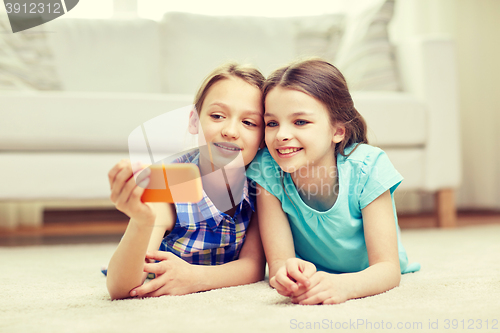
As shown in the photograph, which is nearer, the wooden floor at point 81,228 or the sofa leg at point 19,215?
the wooden floor at point 81,228

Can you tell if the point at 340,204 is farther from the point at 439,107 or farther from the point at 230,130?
the point at 439,107

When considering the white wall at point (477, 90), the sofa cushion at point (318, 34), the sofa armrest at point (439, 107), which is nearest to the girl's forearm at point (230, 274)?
the sofa armrest at point (439, 107)

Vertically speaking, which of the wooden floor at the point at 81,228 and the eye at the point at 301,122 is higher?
the eye at the point at 301,122

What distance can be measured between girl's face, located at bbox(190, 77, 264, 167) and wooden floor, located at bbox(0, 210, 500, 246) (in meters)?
0.86

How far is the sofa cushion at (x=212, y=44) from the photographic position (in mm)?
1857

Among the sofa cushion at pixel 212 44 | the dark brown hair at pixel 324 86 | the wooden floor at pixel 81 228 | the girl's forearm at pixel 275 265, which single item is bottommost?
the wooden floor at pixel 81 228

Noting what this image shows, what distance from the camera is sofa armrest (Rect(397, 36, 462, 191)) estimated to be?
1.59 m

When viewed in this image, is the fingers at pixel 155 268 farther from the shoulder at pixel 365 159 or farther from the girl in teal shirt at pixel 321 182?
the shoulder at pixel 365 159

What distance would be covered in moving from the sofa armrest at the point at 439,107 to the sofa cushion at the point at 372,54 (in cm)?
14

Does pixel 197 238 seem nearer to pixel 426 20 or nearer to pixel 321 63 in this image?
pixel 321 63

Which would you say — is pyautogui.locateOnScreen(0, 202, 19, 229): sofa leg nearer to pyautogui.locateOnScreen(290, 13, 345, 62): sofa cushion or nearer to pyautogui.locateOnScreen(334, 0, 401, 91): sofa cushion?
pyautogui.locateOnScreen(290, 13, 345, 62): sofa cushion

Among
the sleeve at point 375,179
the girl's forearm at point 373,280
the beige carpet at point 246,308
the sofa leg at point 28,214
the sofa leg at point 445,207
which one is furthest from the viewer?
the sofa leg at point 28,214

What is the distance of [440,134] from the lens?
1.61 m

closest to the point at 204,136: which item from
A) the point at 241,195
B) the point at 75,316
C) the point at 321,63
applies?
the point at 241,195
